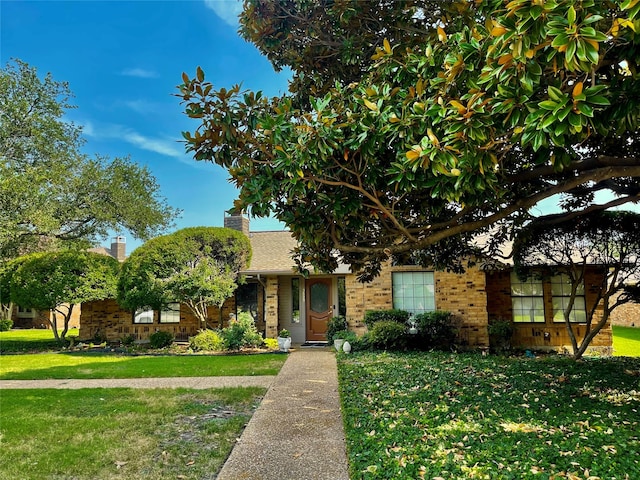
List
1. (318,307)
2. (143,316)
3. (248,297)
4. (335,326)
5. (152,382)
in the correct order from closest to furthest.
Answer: (152,382) → (335,326) → (318,307) → (248,297) → (143,316)

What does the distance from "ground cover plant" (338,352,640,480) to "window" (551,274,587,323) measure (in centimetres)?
432

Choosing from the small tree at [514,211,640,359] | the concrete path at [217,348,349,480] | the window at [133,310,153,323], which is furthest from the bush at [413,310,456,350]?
the window at [133,310,153,323]

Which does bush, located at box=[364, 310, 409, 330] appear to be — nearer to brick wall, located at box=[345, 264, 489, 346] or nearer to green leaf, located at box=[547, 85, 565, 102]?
brick wall, located at box=[345, 264, 489, 346]

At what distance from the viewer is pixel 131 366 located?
10.5 meters

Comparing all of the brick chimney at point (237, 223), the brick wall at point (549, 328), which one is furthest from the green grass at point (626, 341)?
the brick chimney at point (237, 223)

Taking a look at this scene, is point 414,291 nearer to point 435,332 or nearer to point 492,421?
point 435,332

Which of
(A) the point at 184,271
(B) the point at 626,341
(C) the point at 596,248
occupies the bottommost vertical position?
(B) the point at 626,341

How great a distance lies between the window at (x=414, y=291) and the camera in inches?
509

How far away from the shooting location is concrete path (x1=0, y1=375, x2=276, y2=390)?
811 centimetres

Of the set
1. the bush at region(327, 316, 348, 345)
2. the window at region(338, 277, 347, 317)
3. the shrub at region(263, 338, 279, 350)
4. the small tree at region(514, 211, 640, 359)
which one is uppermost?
the small tree at region(514, 211, 640, 359)

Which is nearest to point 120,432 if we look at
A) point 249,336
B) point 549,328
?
point 249,336

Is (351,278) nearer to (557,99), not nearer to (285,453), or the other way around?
(285,453)

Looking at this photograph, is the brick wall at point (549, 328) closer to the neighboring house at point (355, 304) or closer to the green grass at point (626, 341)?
the neighboring house at point (355, 304)

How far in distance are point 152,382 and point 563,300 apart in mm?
12260
